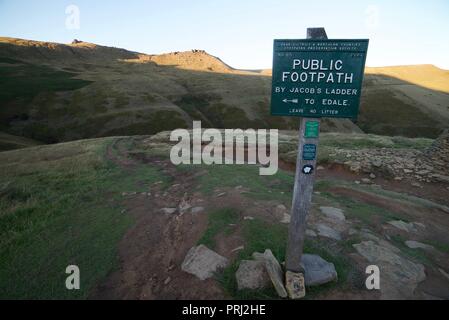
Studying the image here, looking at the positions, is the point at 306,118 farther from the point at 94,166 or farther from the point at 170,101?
the point at 170,101

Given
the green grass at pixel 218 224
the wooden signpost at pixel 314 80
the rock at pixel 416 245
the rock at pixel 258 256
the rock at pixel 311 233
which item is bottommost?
the rock at pixel 416 245

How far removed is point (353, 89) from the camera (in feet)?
20.7

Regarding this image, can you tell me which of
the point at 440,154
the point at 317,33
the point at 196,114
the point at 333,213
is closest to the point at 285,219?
the point at 333,213

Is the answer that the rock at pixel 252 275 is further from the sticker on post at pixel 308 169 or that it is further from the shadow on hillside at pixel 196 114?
the shadow on hillside at pixel 196 114

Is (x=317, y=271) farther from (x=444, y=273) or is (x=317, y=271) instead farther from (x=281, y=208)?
(x=281, y=208)

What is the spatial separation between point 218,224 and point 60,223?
22.3ft

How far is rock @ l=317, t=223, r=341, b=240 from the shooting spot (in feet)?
31.1

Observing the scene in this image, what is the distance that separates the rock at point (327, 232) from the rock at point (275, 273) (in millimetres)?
2664

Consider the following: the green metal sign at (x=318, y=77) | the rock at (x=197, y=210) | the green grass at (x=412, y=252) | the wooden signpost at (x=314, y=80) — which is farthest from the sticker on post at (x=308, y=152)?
the rock at (x=197, y=210)

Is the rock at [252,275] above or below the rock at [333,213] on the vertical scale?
above

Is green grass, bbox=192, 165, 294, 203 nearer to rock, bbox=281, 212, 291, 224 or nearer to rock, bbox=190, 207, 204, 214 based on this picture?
rock, bbox=281, 212, 291, 224

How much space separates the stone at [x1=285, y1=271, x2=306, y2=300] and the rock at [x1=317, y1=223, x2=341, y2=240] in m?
2.88

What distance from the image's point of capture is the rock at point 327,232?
9.49 m

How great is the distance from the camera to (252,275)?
746cm
